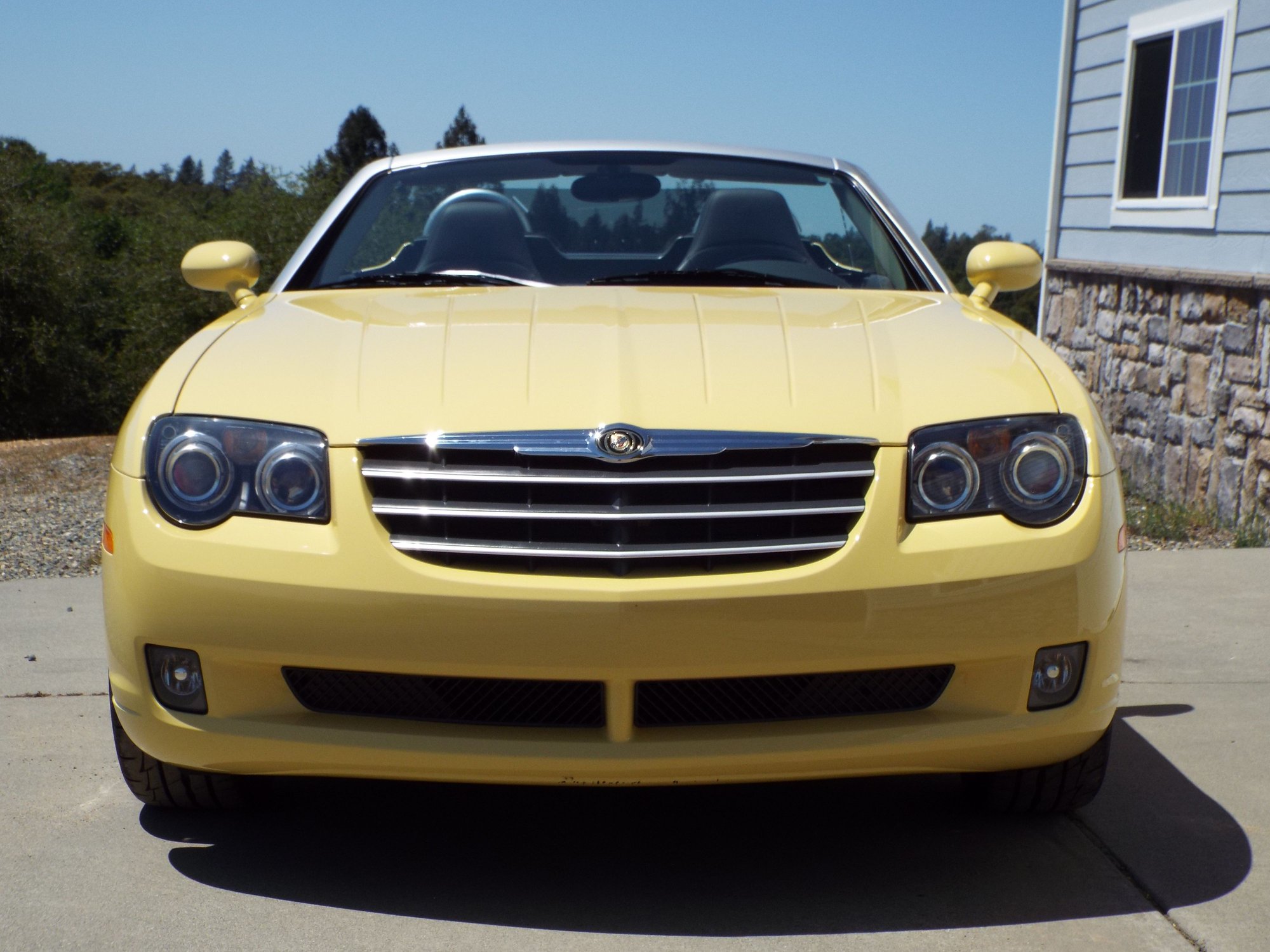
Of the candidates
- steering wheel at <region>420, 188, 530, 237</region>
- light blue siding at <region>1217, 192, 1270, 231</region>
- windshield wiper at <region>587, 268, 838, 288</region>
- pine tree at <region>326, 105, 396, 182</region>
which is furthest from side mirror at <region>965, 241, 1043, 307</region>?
pine tree at <region>326, 105, 396, 182</region>

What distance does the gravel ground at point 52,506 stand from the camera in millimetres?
6328

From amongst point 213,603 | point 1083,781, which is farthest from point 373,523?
point 1083,781

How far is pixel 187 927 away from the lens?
239 centimetres

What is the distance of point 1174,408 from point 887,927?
7.47 meters

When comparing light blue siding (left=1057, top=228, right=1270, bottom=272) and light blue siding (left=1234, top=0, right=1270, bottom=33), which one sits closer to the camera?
light blue siding (left=1234, top=0, right=1270, bottom=33)

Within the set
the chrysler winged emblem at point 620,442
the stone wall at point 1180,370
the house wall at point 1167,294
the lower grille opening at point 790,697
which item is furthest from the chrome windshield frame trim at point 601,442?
the stone wall at point 1180,370

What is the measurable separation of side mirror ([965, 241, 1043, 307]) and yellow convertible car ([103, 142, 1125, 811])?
991mm

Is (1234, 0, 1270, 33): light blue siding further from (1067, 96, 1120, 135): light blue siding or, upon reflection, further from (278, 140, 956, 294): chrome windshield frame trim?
(278, 140, 956, 294): chrome windshield frame trim

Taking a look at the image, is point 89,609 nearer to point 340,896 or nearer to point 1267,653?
point 340,896

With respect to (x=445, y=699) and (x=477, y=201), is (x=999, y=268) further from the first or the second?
(x=445, y=699)

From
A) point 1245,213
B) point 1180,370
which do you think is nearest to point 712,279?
point 1245,213

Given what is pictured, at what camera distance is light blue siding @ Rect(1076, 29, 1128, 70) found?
1008 centimetres

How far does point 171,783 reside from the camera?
2.74 metres

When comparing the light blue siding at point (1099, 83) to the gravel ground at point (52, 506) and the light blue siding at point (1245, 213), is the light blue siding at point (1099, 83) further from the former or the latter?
the gravel ground at point (52, 506)
